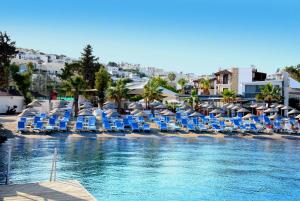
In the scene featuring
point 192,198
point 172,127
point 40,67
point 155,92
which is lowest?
point 192,198

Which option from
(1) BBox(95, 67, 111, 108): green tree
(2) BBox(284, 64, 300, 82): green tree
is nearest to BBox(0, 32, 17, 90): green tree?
(1) BBox(95, 67, 111, 108): green tree

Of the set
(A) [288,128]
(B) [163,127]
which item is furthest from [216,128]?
(A) [288,128]

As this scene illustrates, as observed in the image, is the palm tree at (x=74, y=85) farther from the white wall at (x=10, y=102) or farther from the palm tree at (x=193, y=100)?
the palm tree at (x=193, y=100)

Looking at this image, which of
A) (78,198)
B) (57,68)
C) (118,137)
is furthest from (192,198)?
(57,68)

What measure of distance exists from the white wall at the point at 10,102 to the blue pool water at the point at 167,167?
17956 mm

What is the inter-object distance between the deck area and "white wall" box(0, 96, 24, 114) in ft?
106

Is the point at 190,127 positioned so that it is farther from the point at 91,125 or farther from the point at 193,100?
the point at 193,100

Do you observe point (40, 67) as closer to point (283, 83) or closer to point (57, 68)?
point (57, 68)

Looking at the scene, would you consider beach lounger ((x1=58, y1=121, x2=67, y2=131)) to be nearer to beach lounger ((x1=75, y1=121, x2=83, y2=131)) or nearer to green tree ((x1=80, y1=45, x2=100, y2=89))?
beach lounger ((x1=75, y1=121, x2=83, y2=131))

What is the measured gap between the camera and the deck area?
9.92 m

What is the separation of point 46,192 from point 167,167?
939 centimetres

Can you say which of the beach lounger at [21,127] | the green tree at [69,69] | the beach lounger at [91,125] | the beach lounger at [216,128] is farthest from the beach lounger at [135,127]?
the green tree at [69,69]

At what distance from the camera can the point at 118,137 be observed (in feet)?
91.5

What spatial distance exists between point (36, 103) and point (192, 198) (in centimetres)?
2578
